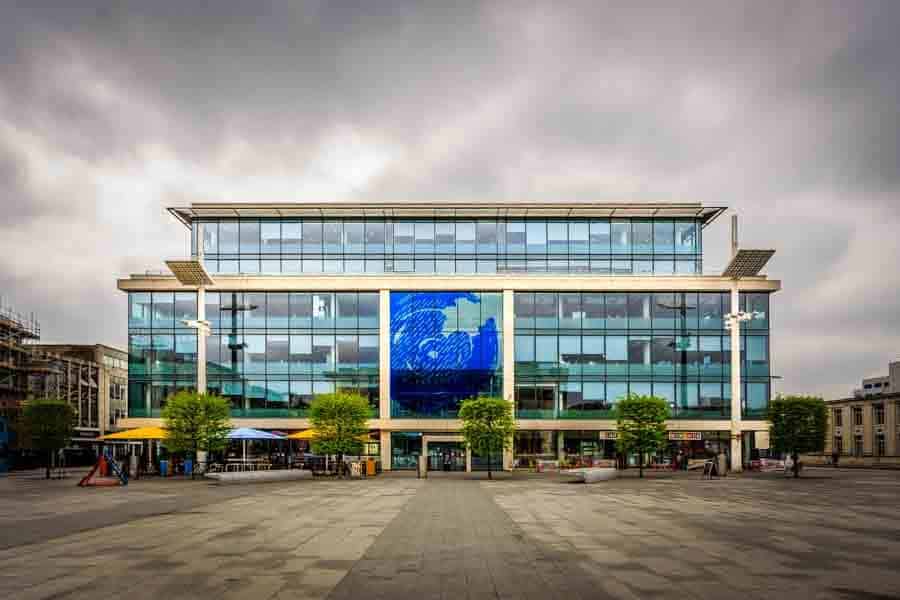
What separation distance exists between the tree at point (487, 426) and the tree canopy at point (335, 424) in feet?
24.0

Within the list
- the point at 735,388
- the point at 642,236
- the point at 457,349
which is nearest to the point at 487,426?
the point at 457,349

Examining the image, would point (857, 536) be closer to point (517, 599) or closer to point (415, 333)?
point (517, 599)

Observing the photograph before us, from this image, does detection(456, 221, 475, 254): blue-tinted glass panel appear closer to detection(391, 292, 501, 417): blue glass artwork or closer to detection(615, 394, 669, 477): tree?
detection(391, 292, 501, 417): blue glass artwork

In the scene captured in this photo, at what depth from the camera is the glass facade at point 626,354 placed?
63250 millimetres

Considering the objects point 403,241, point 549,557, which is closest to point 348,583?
point 549,557

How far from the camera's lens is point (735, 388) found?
2484 inches

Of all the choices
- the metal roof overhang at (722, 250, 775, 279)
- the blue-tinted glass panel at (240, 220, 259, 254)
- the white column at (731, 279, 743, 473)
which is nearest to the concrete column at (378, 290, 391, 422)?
the blue-tinted glass panel at (240, 220, 259, 254)

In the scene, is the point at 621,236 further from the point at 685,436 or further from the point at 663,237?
the point at 685,436

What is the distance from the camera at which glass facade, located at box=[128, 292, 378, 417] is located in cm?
6338

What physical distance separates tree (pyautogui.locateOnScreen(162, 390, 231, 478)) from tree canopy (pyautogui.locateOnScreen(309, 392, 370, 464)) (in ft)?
20.2

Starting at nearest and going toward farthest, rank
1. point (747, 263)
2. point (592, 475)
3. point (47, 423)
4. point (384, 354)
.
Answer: point (592, 475), point (47, 423), point (747, 263), point (384, 354)

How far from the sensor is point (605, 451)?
2495 inches

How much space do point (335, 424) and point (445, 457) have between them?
13.9 m

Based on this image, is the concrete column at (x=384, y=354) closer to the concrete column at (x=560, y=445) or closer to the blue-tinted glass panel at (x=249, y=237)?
the blue-tinted glass panel at (x=249, y=237)
